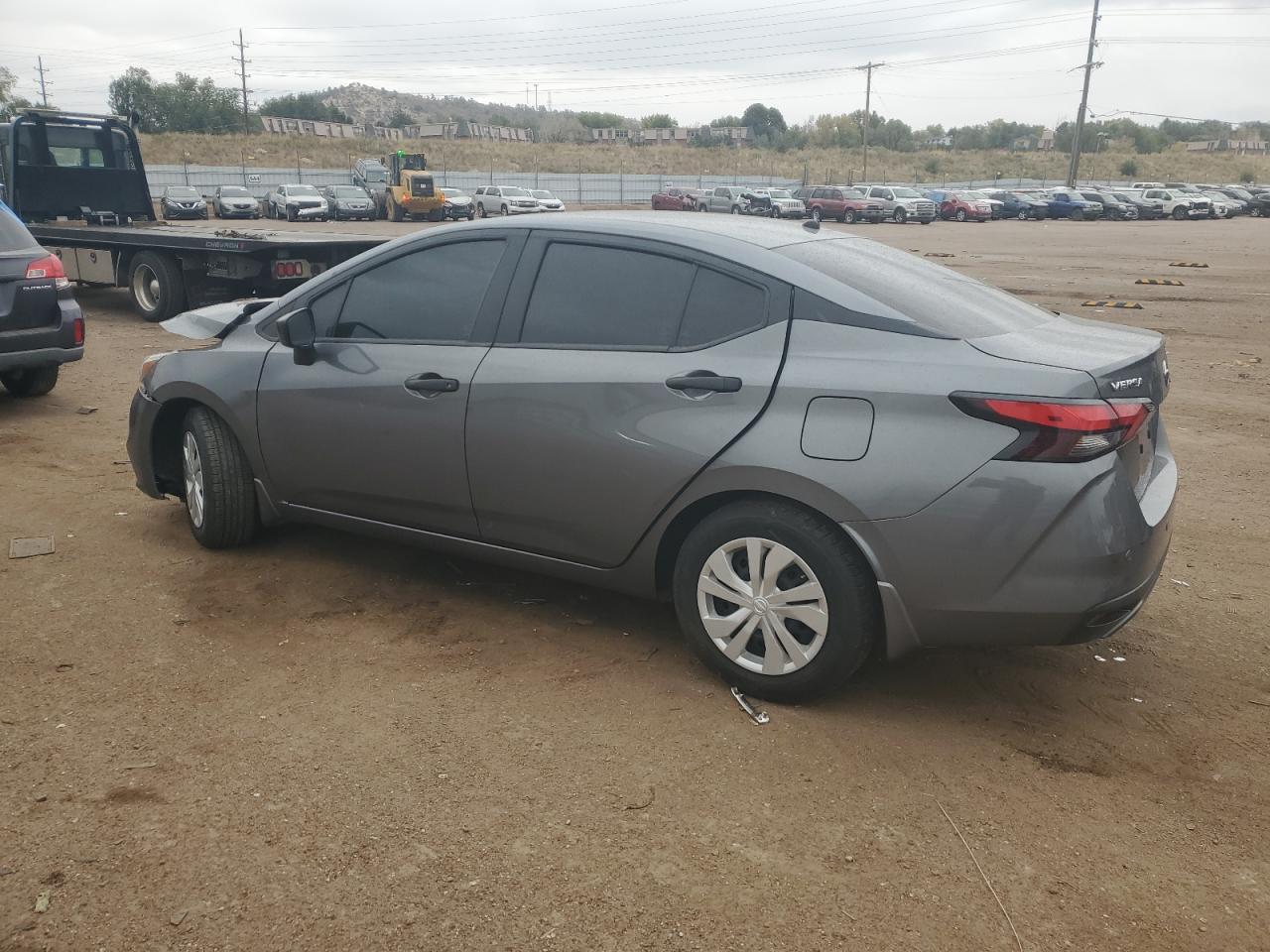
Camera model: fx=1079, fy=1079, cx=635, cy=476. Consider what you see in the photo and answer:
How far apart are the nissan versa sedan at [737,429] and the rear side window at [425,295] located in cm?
1

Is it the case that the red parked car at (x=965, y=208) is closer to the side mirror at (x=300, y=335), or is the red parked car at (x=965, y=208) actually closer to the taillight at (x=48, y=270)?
the taillight at (x=48, y=270)

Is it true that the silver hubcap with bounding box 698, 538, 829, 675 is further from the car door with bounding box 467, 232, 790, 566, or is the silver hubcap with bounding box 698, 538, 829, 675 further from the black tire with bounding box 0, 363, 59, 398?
the black tire with bounding box 0, 363, 59, 398

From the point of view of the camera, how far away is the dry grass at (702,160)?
75.8 meters

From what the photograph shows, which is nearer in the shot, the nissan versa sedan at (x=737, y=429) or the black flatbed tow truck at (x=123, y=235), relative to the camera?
the nissan versa sedan at (x=737, y=429)

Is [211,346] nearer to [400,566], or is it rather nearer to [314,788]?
[400,566]

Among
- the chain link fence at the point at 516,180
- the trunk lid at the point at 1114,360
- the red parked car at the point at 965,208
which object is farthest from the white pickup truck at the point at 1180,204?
the trunk lid at the point at 1114,360

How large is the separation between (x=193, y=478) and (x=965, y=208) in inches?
1912

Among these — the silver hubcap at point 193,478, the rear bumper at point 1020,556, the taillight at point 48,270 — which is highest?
the taillight at point 48,270

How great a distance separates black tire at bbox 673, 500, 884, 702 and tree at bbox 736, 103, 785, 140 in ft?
397

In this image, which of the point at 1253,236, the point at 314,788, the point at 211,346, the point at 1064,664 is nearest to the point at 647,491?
the point at 314,788

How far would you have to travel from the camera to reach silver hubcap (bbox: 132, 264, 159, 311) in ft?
42.8

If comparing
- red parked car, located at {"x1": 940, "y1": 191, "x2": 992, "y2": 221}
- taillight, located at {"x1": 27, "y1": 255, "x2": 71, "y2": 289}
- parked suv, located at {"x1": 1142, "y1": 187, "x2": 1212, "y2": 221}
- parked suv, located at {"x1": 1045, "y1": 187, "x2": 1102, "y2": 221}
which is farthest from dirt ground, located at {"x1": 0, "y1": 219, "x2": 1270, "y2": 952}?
parked suv, located at {"x1": 1142, "y1": 187, "x2": 1212, "y2": 221}

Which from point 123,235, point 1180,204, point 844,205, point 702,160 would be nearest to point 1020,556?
point 123,235

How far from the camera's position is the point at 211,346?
16.6 feet
